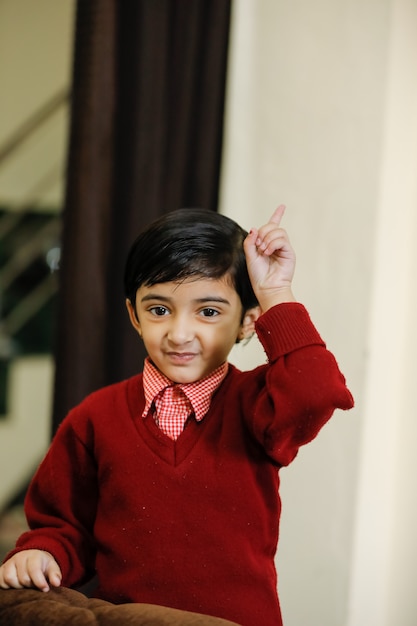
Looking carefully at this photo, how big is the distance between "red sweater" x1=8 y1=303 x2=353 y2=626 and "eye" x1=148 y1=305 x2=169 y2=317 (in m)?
0.12

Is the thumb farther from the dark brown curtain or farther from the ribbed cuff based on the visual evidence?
the dark brown curtain

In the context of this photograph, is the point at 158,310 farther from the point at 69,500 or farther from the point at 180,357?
the point at 69,500

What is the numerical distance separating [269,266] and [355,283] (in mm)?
375

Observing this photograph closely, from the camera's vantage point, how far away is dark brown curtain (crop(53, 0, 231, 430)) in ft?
4.78

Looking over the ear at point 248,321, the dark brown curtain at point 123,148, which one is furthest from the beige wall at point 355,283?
the ear at point 248,321

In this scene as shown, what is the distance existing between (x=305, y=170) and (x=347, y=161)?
0.10 meters

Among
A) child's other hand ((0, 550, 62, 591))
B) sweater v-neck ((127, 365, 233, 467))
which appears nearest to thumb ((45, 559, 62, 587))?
child's other hand ((0, 550, 62, 591))

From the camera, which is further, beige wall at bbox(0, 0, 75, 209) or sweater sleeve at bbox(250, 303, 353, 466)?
beige wall at bbox(0, 0, 75, 209)

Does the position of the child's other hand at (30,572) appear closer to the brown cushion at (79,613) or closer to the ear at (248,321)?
the brown cushion at (79,613)

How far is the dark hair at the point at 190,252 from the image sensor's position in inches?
36.1

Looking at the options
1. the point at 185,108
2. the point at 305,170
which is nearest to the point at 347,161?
the point at 305,170

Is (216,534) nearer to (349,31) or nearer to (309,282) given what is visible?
(309,282)

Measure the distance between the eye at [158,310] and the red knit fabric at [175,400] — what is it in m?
0.08

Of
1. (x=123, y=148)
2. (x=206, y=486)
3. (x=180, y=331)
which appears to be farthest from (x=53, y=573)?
(x=123, y=148)
